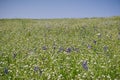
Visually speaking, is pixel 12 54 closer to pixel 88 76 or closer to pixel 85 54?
pixel 85 54

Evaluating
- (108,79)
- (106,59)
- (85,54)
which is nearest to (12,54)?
(85,54)

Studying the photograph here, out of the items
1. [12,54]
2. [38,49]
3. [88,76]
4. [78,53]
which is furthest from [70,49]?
[88,76]

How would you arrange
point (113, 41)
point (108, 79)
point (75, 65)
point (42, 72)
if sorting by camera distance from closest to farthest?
point (108, 79) → point (42, 72) → point (75, 65) → point (113, 41)

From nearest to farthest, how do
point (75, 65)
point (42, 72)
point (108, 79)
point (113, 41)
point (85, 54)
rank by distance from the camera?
1. point (108, 79)
2. point (42, 72)
3. point (75, 65)
4. point (85, 54)
5. point (113, 41)

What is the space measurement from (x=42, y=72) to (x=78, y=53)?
2221mm

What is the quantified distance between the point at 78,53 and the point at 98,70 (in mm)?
1887

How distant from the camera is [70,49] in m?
8.69

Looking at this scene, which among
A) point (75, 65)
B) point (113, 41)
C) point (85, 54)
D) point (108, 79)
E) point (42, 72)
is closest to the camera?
point (108, 79)

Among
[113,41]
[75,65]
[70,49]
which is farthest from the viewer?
[113,41]

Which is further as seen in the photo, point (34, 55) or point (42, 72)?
point (34, 55)

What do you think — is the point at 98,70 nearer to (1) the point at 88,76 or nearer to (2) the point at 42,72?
(1) the point at 88,76

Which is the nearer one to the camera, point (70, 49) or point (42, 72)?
point (42, 72)

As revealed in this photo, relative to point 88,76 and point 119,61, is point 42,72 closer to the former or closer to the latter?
point 88,76

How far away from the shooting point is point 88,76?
5.78 meters
